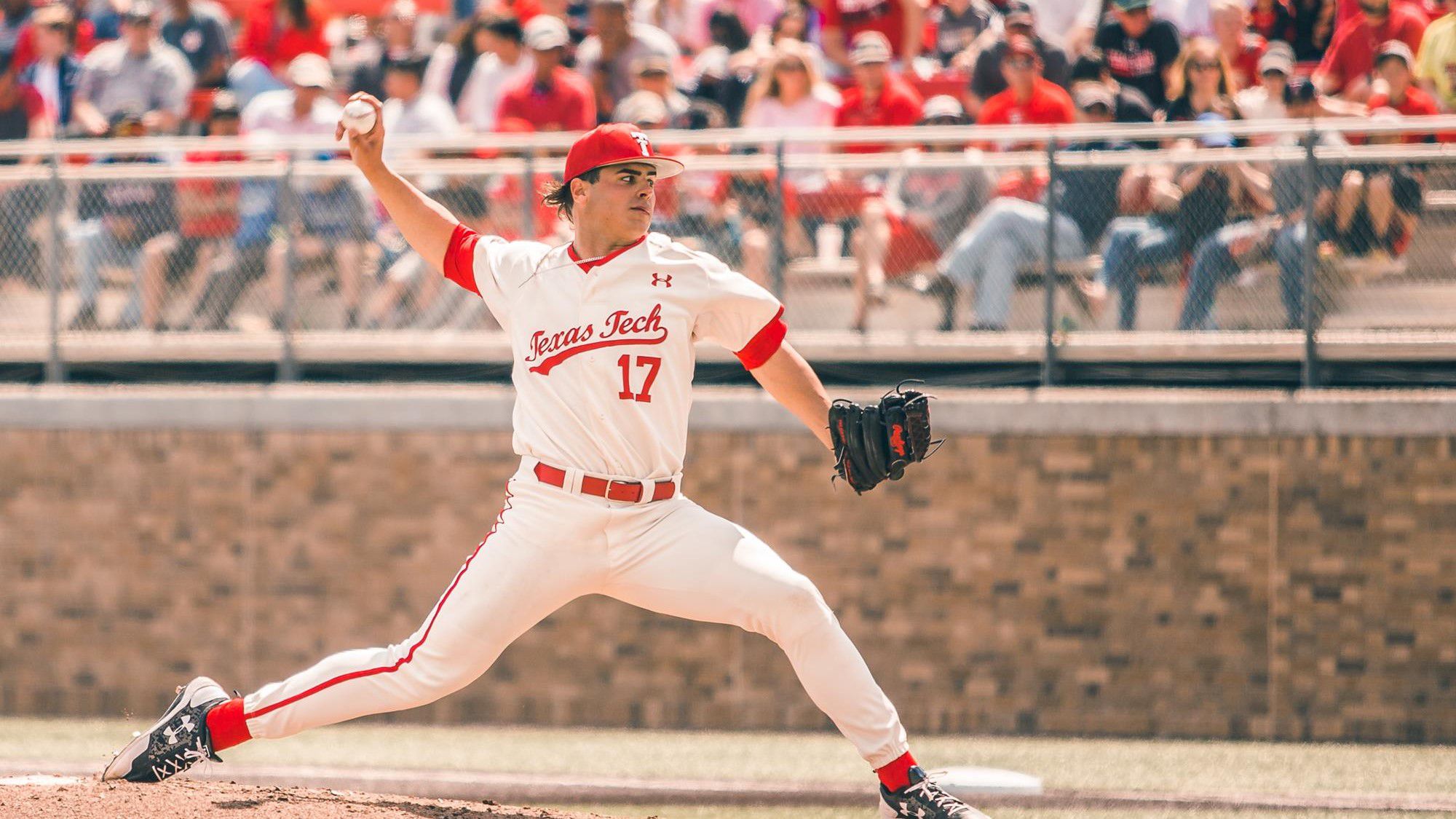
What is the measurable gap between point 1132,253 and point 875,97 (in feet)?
7.03

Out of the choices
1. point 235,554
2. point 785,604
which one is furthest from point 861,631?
point 785,604

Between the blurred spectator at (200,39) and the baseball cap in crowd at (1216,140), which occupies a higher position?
the blurred spectator at (200,39)

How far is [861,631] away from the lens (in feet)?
29.3

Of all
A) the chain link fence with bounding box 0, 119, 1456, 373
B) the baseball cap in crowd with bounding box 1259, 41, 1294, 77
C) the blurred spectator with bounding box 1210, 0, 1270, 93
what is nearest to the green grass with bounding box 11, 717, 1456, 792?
the chain link fence with bounding box 0, 119, 1456, 373

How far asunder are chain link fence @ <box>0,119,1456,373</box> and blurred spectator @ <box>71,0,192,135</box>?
1.61m

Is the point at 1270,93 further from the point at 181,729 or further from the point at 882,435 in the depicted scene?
the point at 181,729

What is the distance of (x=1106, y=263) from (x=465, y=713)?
13.5 ft

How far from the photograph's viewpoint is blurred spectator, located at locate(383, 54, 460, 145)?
1070cm

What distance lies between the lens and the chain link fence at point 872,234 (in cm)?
838

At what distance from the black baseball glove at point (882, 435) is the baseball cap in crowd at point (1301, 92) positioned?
16.8 feet

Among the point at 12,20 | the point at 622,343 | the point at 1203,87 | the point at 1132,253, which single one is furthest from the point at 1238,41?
the point at 12,20

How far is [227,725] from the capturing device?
5.30 metres

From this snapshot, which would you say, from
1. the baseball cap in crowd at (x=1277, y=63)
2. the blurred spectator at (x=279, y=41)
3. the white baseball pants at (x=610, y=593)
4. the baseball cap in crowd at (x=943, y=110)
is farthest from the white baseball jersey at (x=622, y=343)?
the blurred spectator at (x=279, y=41)

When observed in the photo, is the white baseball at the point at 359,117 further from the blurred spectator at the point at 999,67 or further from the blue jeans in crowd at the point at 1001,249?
the blurred spectator at the point at 999,67
